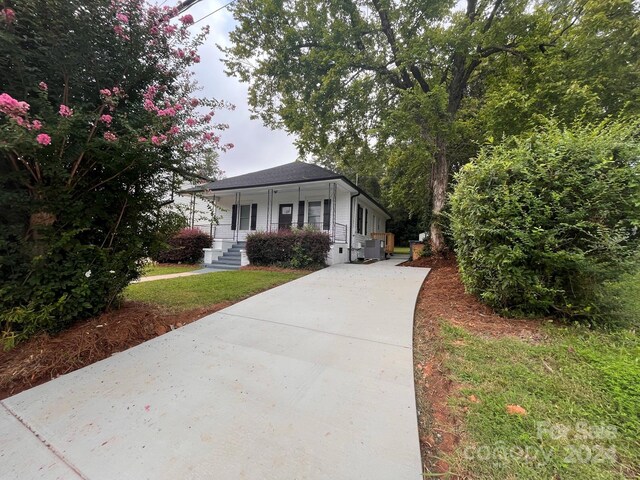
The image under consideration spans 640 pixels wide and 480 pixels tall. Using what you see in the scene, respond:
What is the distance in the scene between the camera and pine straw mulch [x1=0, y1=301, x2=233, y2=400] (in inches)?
95.0

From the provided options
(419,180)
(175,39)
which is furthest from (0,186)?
(419,180)

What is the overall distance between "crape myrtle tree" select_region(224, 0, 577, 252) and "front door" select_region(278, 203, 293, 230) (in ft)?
10.5

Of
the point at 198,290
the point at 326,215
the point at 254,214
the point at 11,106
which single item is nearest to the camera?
the point at 11,106

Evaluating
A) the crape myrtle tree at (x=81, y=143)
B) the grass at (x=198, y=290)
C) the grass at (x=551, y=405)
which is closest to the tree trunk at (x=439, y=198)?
the grass at (x=198, y=290)

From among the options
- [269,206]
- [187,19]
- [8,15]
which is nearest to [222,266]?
[269,206]

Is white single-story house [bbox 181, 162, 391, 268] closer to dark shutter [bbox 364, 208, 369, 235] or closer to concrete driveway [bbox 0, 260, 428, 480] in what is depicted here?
dark shutter [bbox 364, 208, 369, 235]

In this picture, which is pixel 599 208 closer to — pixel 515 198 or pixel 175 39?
pixel 515 198

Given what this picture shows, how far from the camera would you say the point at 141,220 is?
147 inches

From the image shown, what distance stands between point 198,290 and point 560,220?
21.1 feet

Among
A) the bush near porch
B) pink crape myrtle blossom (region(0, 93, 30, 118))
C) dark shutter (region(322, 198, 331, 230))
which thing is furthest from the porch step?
pink crape myrtle blossom (region(0, 93, 30, 118))

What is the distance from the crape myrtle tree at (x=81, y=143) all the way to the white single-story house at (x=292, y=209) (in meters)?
7.13

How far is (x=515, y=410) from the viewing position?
185 cm

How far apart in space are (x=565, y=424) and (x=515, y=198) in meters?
2.56

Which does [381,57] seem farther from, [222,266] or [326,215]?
[222,266]
